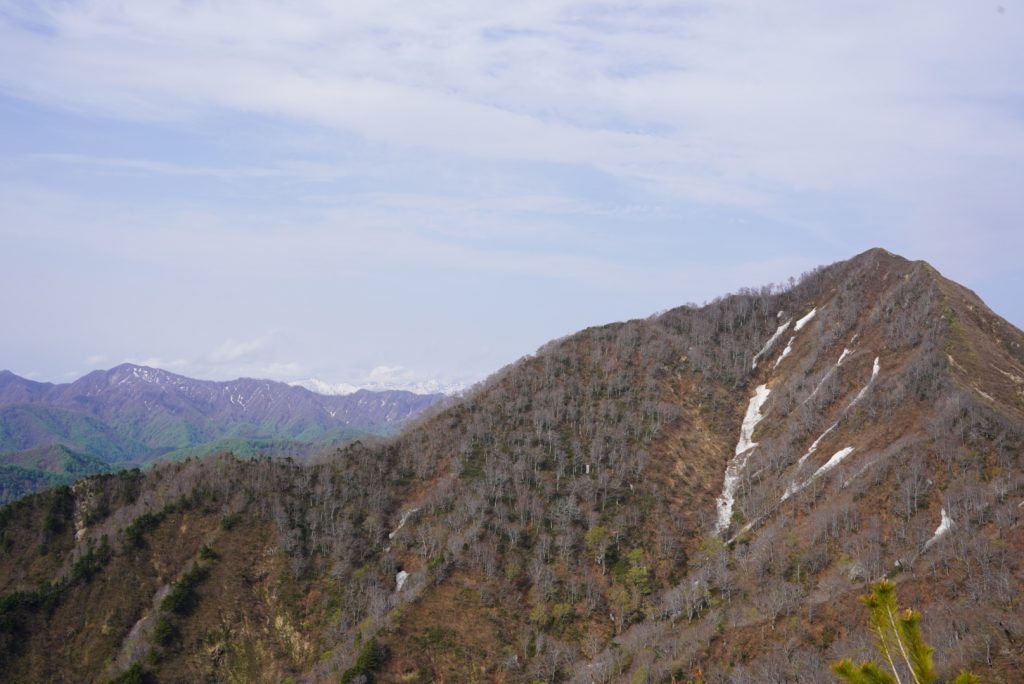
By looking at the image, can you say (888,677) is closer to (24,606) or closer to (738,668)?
(738,668)

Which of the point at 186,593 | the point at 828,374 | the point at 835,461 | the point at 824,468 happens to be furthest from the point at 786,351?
the point at 186,593

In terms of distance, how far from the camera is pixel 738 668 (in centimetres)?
8112

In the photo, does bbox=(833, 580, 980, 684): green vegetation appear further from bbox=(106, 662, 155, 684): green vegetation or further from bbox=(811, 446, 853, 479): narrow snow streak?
bbox=(811, 446, 853, 479): narrow snow streak

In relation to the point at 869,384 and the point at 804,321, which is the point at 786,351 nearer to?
the point at 804,321

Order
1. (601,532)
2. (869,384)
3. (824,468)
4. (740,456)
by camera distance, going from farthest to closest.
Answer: (740,456), (869,384), (601,532), (824,468)

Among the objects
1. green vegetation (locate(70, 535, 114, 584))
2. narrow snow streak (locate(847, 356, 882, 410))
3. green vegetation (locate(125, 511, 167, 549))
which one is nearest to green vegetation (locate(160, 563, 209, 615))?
green vegetation (locate(125, 511, 167, 549))

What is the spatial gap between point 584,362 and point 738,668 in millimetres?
95349

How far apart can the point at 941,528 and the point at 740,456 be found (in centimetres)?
5563

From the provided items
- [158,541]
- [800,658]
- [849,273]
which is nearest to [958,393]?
[800,658]

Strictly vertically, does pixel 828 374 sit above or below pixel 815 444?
above

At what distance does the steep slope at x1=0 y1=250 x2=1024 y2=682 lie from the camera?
8888 cm

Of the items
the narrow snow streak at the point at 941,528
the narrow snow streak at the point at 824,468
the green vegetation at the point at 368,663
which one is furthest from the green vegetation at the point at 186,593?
the narrow snow streak at the point at 941,528

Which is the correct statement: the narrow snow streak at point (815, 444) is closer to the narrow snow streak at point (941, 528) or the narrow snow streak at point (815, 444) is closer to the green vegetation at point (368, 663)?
the narrow snow streak at point (941, 528)

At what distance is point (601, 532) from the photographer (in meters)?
122
